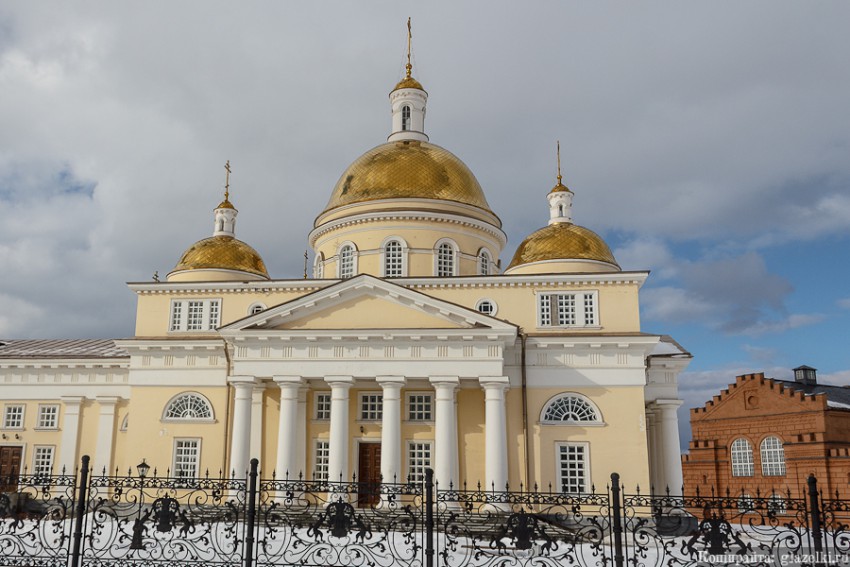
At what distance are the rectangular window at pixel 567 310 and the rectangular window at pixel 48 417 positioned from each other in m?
19.8

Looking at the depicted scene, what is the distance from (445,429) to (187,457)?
933 cm

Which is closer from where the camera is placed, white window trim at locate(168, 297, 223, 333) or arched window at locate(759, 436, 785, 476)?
white window trim at locate(168, 297, 223, 333)

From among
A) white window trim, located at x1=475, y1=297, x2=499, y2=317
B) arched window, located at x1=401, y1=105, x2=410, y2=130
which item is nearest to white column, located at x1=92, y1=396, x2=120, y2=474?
white window trim, located at x1=475, y1=297, x2=499, y2=317

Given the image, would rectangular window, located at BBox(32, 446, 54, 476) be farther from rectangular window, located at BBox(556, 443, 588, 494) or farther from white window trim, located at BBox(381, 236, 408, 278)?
rectangular window, located at BBox(556, 443, 588, 494)

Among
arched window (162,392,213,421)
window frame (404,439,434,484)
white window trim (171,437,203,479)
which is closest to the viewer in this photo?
window frame (404,439,434,484)

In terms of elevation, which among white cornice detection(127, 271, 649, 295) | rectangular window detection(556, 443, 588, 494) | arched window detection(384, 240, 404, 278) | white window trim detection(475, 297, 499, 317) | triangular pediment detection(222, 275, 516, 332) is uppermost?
arched window detection(384, 240, 404, 278)

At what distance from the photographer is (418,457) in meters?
25.2

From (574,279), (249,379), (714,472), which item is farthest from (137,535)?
(714,472)

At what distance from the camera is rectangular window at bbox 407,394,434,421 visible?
25531mm

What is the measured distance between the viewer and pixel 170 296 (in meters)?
28.5

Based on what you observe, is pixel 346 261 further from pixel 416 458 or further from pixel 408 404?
pixel 416 458

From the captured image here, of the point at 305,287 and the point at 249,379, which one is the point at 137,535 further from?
the point at 305,287

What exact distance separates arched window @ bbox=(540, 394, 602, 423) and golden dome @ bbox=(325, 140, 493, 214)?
9.50m

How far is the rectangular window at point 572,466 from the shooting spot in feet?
80.7
